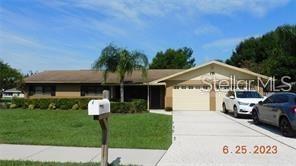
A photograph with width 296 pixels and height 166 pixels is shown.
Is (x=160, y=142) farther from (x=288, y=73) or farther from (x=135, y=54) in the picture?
(x=288, y=73)

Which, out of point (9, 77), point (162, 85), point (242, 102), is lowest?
point (242, 102)

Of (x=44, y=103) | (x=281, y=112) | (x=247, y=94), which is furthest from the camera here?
(x=44, y=103)

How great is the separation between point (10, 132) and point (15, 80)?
31.5 meters

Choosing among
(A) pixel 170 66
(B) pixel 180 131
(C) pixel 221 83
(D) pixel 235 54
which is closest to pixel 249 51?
(D) pixel 235 54

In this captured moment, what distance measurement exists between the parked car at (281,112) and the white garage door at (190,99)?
13346 millimetres

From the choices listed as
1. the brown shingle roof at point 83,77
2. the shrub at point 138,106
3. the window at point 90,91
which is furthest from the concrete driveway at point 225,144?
the window at point 90,91

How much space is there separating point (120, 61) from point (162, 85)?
5.21m

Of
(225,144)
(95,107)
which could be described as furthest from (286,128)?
(95,107)

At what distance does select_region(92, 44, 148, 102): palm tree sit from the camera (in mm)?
29141

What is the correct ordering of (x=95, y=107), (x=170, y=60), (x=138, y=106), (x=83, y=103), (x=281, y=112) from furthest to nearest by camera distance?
(x=170, y=60)
(x=83, y=103)
(x=138, y=106)
(x=281, y=112)
(x=95, y=107)

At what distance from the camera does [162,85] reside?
32719mm

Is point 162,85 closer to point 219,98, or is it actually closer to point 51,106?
point 219,98

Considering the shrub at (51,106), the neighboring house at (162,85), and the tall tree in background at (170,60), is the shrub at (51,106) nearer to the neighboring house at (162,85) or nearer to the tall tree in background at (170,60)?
the neighboring house at (162,85)

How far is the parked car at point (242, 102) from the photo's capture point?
22141 mm
